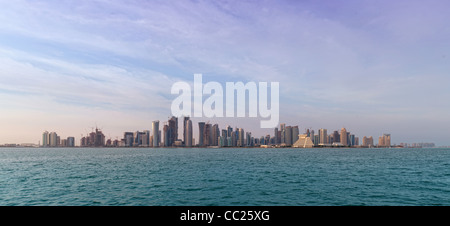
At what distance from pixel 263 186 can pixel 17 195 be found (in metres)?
36.7

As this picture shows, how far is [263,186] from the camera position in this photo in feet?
136

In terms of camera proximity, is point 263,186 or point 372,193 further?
point 263,186

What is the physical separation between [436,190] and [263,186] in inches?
1093
